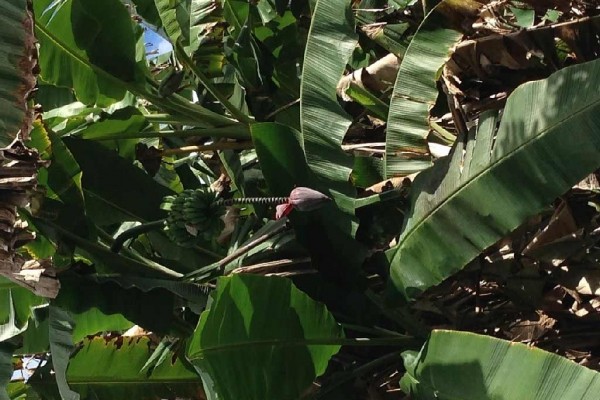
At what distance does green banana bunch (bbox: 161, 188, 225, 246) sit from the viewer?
48.2 inches

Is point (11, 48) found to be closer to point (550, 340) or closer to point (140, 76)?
point (140, 76)

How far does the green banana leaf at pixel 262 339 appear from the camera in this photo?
1.03 metres

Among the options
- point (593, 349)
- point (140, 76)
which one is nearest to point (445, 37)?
point (593, 349)

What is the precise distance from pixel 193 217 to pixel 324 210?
205mm

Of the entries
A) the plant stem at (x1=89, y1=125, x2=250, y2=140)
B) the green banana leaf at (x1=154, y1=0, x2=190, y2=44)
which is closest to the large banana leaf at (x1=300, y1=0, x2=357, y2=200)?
the plant stem at (x1=89, y1=125, x2=250, y2=140)

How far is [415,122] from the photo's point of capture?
116 cm

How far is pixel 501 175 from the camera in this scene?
98cm

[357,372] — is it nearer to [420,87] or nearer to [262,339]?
[262,339]

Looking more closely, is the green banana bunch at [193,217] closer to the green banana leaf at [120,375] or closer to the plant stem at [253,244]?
the plant stem at [253,244]

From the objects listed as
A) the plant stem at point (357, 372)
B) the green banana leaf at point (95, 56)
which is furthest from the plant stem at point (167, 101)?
the plant stem at point (357, 372)

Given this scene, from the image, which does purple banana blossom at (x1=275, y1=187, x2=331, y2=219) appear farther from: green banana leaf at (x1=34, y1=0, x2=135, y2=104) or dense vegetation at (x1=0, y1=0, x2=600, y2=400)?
green banana leaf at (x1=34, y1=0, x2=135, y2=104)

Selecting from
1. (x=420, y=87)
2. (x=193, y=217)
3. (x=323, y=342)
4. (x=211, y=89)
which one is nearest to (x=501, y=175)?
(x=420, y=87)

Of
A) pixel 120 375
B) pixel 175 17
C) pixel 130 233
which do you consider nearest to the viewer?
pixel 130 233

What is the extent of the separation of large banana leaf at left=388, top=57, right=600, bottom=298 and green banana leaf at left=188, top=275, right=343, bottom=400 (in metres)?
0.14
